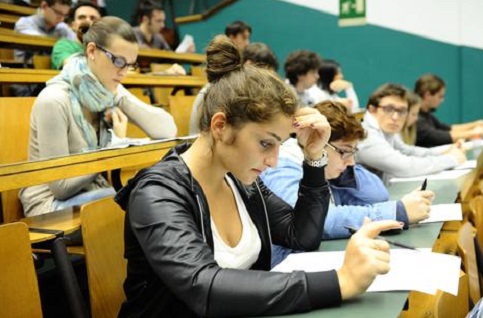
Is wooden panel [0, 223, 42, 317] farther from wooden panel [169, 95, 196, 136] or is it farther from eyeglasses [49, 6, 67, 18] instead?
eyeglasses [49, 6, 67, 18]

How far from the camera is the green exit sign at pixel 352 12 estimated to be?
6.09 meters

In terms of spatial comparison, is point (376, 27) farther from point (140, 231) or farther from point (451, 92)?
point (140, 231)

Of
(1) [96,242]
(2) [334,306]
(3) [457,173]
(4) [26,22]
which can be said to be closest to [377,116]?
(3) [457,173]

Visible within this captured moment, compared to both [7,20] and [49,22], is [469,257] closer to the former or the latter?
[49,22]

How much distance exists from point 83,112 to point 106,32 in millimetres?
327

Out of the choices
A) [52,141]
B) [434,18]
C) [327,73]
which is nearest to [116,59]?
[52,141]

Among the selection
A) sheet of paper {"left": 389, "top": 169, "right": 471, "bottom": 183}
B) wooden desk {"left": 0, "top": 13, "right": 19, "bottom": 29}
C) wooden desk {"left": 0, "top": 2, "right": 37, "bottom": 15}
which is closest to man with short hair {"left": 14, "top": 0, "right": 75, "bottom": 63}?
wooden desk {"left": 0, "top": 13, "right": 19, "bottom": 29}

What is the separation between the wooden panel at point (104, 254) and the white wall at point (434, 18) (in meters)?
5.18

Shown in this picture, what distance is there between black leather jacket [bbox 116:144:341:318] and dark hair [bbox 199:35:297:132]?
0.14 meters

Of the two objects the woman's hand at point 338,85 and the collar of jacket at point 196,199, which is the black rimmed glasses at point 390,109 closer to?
the collar of jacket at point 196,199

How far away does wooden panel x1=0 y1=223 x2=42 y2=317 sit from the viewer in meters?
1.17

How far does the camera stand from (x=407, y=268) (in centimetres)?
114

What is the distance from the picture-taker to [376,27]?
6.05 metres

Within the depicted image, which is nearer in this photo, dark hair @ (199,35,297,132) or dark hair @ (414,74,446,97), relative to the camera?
dark hair @ (199,35,297,132)
